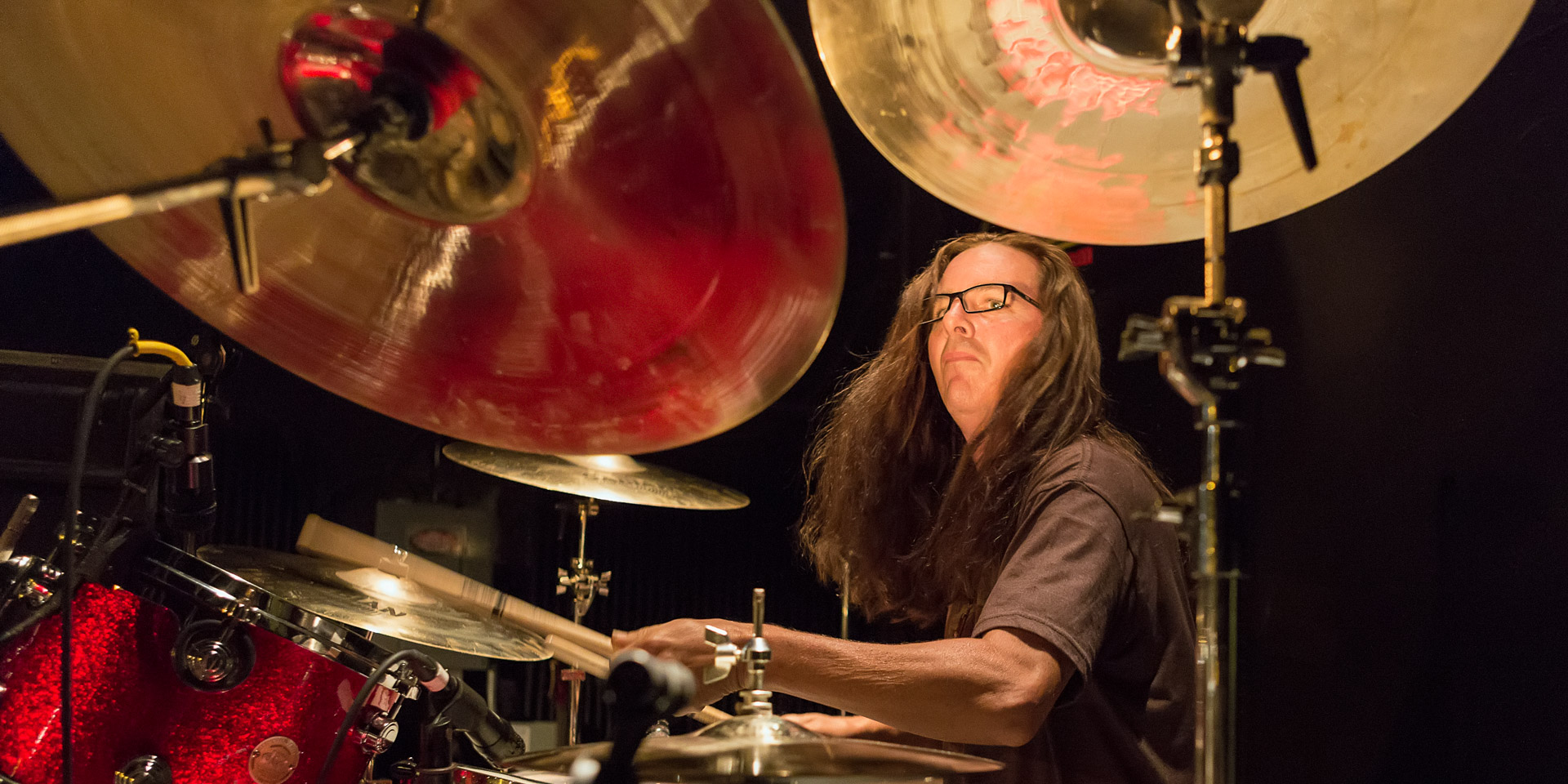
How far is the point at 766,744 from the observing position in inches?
39.4

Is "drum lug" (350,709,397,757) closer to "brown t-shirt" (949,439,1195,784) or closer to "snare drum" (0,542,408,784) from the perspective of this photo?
"snare drum" (0,542,408,784)

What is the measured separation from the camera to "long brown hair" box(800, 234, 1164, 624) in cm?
186

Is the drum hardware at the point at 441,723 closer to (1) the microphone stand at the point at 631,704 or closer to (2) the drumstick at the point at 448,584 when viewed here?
(2) the drumstick at the point at 448,584

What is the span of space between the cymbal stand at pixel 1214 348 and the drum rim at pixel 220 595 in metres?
1.12

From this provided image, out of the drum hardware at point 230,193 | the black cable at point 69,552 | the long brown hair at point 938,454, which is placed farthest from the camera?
the long brown hair at point 938,454

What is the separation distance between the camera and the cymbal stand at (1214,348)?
953 mm

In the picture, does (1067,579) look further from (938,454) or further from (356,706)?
(356,706)

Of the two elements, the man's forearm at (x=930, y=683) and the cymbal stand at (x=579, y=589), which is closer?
the man's forearm at (x=930, y=683)

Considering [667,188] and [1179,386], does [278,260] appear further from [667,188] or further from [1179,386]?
[1179,386]

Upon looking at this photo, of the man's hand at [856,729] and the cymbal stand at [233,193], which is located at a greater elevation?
the cymbal stand at [233,193]

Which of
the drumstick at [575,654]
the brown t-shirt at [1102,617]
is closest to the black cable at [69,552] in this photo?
the drumstick at [575,654]

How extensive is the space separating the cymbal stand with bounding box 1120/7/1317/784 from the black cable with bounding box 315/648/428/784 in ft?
3.54

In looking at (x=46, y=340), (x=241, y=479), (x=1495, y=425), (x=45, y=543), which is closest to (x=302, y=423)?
(x=241, y=479)

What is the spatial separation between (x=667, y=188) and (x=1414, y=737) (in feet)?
5.31
